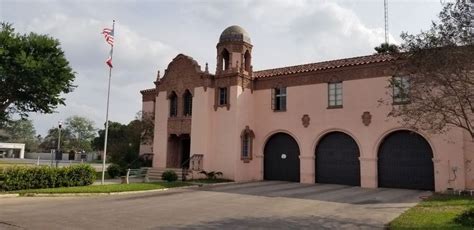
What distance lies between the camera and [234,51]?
87.2 ft

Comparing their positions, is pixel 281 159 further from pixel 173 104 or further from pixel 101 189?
pixel 101 189

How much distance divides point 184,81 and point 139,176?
7.26 metres

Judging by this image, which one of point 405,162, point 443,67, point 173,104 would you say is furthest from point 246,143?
point 443,67

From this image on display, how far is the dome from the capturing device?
1053 inches

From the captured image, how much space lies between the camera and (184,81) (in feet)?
91.8

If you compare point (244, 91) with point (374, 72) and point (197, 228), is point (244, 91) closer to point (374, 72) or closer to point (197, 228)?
point (374, 72)

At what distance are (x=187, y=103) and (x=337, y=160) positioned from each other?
36.7 ft

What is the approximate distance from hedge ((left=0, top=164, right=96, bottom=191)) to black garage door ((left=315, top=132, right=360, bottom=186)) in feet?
43.2

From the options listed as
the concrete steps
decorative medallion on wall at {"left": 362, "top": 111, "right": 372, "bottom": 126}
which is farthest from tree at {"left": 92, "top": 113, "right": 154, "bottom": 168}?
decorative medallion on wall at {"left": 362, "top": 111, "right": 372, "bottom": 126}

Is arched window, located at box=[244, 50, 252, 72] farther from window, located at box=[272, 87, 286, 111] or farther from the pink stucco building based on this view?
window, located at box=[272, 87, 286, 111]

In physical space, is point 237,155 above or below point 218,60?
below

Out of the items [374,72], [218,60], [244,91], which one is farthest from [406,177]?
[218,60]

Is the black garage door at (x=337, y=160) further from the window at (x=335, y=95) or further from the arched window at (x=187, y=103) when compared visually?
the arched window at (x=187, y=103)

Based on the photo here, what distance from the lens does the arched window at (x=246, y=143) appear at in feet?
84.2
